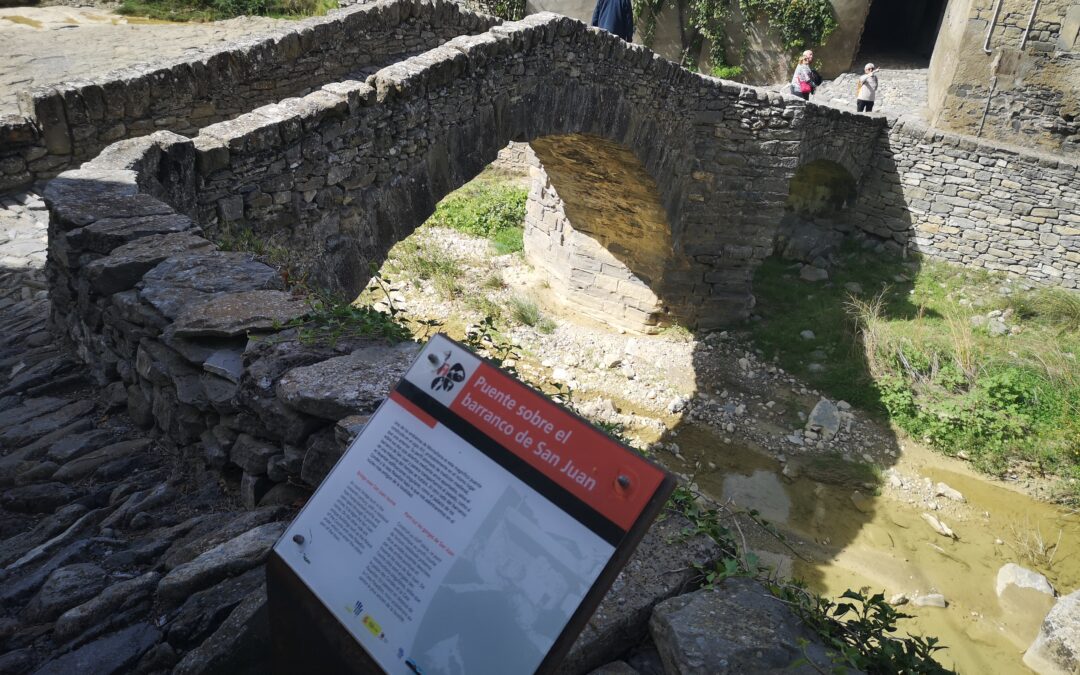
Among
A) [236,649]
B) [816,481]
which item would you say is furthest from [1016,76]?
[236,649]

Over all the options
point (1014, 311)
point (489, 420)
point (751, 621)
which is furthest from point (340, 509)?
point (1014, 311)

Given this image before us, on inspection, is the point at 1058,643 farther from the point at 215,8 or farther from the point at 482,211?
the point at 215,8

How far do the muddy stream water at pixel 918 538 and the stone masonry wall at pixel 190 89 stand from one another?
19.9 feet

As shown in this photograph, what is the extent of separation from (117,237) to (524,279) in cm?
888

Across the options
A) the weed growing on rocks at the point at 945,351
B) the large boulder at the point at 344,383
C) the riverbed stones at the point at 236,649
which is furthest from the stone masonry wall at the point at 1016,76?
the riverbed stones at the point at 236,649

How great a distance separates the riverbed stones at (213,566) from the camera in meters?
2.38

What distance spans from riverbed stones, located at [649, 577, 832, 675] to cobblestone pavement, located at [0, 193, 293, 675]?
1.11 metres

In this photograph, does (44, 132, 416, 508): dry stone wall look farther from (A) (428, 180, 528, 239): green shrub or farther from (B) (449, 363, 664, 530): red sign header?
(A) (428, 180, 528, 239): green shrub

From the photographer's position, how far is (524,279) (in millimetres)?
12500

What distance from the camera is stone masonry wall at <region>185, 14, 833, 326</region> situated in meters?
4.99

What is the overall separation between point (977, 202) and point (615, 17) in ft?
22.7

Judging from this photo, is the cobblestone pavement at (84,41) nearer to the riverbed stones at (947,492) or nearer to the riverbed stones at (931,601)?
the riverbed stones at (931,601)

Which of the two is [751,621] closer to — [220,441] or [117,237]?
[220,441]

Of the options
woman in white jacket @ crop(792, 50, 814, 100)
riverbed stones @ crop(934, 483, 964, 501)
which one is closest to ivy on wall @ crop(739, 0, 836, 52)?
woman in white jacket @ crop(792, 50, 814, 100)
